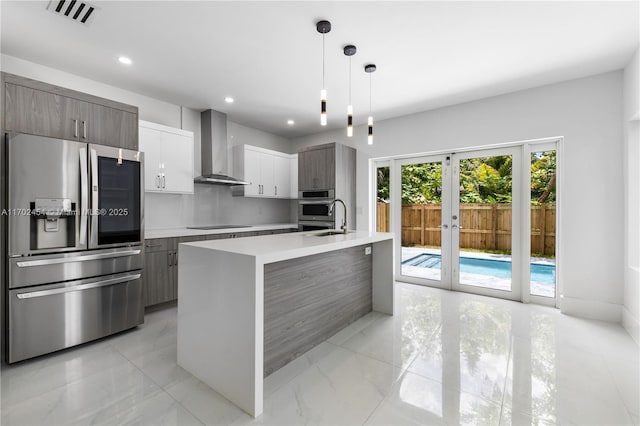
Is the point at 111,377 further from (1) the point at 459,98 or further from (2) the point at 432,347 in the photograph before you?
(1) the point at 459,98

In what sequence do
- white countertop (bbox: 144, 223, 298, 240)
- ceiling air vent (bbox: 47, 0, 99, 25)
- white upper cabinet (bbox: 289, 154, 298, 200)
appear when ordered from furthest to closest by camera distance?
white upper cabinet (bbox: 289, 154, 298, 200)
white countertop (bbox: 144, 223, 298, 240)
ceiling air vent (bbox: 47, 0, 99, 25)

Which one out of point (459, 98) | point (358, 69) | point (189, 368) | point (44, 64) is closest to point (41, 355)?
point (189, 368)

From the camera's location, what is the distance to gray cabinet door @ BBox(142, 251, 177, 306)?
3.14 meters

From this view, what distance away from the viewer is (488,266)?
160 inches

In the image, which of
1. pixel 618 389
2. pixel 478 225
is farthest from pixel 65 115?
pixel 478 225

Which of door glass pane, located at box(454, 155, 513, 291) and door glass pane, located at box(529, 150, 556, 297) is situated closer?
door glass pane, located at box(529, 150, 556, 297)

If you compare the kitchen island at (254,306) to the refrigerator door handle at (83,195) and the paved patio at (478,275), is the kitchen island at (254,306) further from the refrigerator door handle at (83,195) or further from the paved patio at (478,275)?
the paved patio at (478,275)

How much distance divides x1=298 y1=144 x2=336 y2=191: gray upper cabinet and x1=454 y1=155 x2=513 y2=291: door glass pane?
194 centimetres

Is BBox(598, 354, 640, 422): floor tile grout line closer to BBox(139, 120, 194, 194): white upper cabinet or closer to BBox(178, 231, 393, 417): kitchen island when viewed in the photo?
BBox(178, 231, 393, 417): kitchen island

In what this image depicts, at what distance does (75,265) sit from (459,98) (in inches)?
181

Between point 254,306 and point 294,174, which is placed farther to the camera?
point 294,174

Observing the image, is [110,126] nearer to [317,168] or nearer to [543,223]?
[317,168]

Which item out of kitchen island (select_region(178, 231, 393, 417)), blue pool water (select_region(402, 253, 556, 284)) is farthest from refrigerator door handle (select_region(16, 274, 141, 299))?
blue pool water (select_region(402, 253, 556, 284))

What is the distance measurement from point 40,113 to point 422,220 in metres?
4.59
